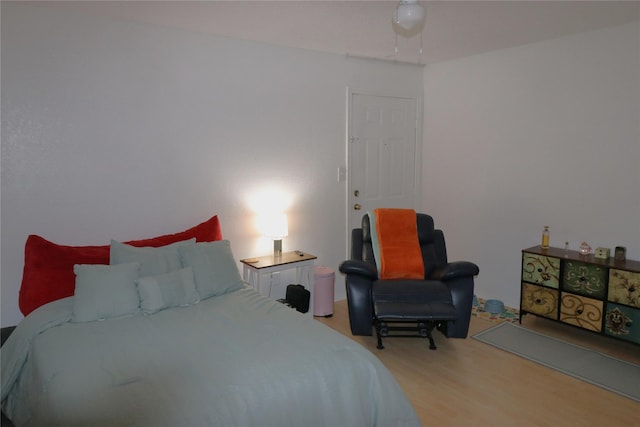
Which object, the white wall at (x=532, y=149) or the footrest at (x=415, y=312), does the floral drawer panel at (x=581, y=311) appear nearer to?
the white wall at (x=532, y=149)

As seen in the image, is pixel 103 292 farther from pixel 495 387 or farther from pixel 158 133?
pixel 495 387

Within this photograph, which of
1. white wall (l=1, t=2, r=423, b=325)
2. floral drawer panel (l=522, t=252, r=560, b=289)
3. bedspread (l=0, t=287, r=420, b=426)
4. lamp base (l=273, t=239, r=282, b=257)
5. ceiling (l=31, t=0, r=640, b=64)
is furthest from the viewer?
lamp base (l=273, t=239, r=282, b=257)

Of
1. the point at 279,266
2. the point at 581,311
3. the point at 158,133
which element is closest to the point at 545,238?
the point at 581,311

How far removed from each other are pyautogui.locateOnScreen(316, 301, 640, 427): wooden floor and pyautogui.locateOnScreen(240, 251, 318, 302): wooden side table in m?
0.69

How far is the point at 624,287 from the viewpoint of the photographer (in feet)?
11.1

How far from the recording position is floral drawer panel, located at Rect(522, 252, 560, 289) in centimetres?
379

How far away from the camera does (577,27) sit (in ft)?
11.8

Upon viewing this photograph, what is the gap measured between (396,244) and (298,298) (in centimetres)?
98

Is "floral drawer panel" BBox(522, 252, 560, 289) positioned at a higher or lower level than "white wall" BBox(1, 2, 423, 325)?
lower

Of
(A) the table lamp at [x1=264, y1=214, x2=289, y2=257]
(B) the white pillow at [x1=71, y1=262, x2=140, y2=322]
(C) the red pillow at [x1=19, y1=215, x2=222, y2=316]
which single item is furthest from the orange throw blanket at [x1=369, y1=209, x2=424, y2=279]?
(C) the red pillow at [x1=19, y1=215, x2=222, y2=316]

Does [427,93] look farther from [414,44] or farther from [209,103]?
[209,103]

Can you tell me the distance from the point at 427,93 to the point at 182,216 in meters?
3.00

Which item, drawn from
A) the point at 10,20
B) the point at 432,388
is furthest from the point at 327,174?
the point at 10,20

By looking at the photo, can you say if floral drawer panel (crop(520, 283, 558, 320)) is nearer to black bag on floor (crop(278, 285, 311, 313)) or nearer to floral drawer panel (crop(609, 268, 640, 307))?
floral drawer panel (crop(609, 268, 640, 307))
